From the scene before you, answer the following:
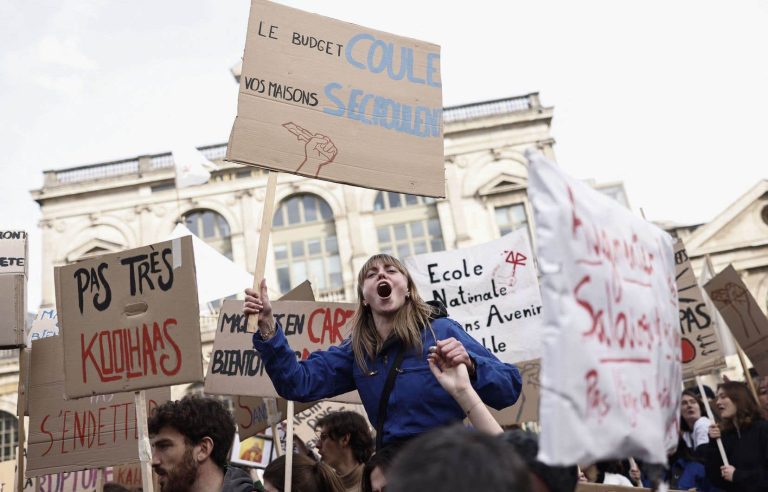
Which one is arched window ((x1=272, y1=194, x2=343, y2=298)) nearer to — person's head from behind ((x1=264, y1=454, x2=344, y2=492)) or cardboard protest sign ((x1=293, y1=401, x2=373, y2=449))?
cardboard protest sign ((x1=293, y1=401, x2=373, y2=449))

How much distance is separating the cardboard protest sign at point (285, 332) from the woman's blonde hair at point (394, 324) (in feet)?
6.75

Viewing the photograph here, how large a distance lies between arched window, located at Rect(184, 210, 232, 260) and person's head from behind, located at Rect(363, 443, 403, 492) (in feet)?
80.3

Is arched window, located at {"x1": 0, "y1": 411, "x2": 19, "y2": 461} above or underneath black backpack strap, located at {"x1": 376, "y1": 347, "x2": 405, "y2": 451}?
above

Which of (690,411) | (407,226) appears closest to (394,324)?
(690,411)

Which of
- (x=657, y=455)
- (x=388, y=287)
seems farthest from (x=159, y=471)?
(x=657, y=455)

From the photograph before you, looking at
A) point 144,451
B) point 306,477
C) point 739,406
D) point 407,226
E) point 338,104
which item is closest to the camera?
point 144,451

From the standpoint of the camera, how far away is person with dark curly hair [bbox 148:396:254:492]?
3617 mm

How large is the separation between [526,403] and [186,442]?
A: 3.33 meters

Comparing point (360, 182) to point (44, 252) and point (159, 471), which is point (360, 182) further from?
point (44, 252)

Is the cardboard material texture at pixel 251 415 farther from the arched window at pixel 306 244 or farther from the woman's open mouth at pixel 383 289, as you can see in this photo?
the arched window at pixel 306 244

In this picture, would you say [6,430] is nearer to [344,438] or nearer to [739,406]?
[344,438]

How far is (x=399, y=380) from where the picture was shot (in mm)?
3025

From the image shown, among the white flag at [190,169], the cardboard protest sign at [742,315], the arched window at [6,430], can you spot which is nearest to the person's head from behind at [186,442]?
the cardboard protest sign at [742,315]

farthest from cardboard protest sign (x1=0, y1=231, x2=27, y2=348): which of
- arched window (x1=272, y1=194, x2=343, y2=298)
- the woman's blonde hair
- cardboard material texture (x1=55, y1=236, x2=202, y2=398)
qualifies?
arched window (x1=272, y1=194, x2=343, y2=298)
